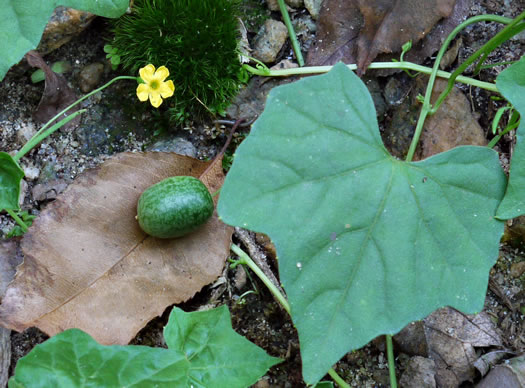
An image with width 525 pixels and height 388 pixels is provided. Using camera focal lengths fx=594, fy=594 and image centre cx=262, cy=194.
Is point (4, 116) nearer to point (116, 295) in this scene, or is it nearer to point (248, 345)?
point (116, 295)

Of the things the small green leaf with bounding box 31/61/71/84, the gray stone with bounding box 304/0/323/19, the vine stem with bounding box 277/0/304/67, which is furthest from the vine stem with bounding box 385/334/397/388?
the small green leaf with bounding box 31/61/71/84

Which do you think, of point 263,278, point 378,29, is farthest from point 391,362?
point 378,29

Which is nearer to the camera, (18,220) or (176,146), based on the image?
(18,220)

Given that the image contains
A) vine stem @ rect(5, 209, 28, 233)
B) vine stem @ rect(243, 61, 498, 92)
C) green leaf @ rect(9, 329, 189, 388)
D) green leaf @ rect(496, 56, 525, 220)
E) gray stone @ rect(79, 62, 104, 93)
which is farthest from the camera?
gray stone @ rect(79, 62, 104, 93)

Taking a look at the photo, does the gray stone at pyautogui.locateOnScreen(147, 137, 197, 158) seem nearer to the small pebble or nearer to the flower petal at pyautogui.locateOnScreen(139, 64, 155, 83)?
the flower petal at pyautogui.locateOnScreen(139, 64, 155, 83)

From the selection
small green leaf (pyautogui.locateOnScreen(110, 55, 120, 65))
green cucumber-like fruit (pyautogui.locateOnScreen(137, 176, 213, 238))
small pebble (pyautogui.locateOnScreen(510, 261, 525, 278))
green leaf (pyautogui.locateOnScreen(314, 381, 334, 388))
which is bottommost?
small pebble (pyautogui.locateOnScreen(510, 261, 525, 278))

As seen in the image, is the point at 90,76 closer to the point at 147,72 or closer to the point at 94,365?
the point at 147,72
